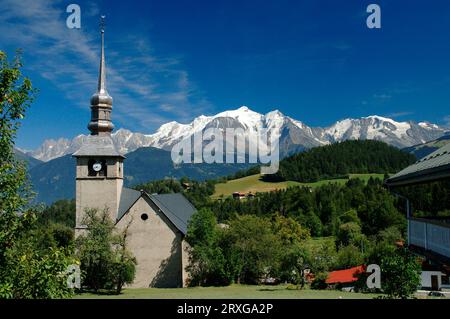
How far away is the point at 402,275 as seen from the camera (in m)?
17.8

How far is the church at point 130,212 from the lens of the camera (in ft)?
166

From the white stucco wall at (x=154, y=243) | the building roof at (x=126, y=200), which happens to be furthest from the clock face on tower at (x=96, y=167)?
the white stucco wall at (x=154, y=243)

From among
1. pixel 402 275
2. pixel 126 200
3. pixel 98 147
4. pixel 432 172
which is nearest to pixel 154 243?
pixel 126 200

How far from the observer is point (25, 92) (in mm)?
8570

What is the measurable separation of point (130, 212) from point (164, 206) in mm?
4761

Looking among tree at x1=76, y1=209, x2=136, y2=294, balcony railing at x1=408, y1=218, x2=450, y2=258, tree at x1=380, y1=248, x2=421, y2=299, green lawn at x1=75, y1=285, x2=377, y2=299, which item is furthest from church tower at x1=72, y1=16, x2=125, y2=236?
balcony railing at x1=408, y1=218, x2=450, y2=258

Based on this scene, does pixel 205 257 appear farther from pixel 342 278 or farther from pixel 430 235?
pixel 430 235

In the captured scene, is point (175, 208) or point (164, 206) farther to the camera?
point (175, 208)

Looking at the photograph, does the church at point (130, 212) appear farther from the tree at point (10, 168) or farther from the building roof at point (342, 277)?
the tree at point (10, 168)

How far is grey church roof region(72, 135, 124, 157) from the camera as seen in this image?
169ft

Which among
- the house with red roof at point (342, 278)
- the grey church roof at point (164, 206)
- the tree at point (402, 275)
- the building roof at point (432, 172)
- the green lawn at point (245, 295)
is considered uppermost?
the building roof at point (432, 172)

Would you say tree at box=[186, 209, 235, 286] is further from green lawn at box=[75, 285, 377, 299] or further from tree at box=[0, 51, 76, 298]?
tree at box=[0, 51, 76, 298]

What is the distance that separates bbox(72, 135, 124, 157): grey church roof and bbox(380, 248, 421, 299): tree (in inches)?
1482
